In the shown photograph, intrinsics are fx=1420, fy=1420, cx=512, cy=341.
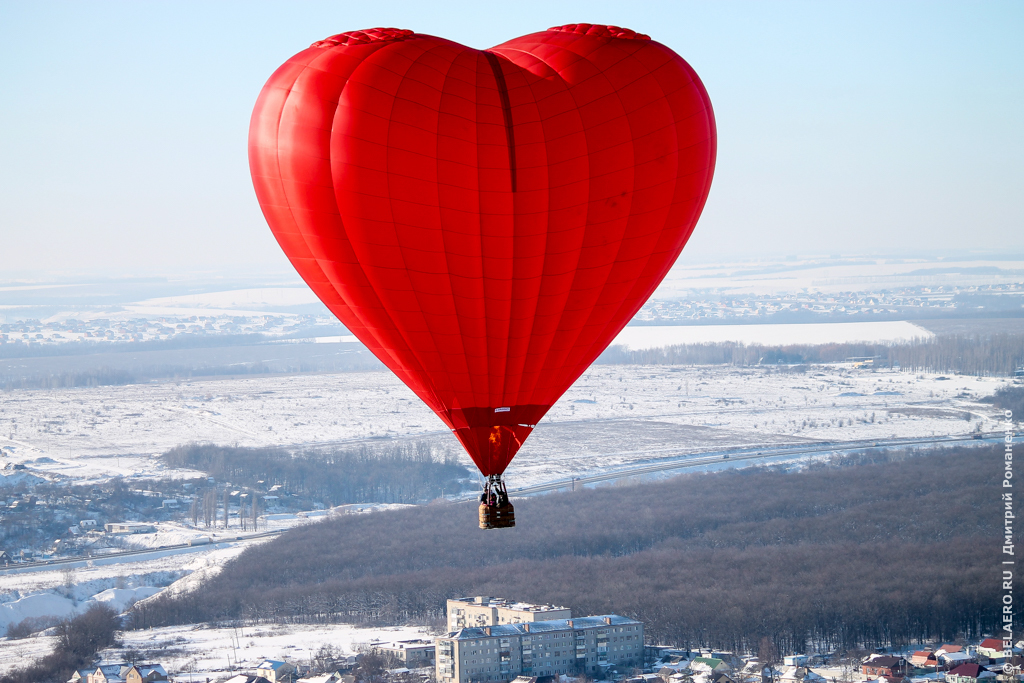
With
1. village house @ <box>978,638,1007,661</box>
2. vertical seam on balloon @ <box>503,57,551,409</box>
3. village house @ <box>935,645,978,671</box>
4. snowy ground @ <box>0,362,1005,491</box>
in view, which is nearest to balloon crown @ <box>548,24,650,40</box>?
vertical seam on balloon @ <box>503,57,551,409</box>

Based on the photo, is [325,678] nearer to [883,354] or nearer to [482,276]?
[482,276]

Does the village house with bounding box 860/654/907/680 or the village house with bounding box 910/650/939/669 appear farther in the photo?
the village house with bounding box 910/650/939/669

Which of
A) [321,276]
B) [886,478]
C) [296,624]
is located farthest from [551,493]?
[321,276]

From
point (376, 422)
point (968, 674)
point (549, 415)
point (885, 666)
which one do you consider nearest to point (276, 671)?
point (885, 666)

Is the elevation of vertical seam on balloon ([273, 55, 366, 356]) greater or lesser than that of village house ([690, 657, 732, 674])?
greater

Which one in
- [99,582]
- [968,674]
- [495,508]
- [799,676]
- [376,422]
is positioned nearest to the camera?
[495,508]

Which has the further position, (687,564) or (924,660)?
(687,564)

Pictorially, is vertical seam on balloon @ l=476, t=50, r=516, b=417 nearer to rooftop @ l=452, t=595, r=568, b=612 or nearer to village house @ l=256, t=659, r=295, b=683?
village house @ l=256, t=659, r=295, b=683
